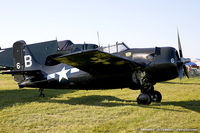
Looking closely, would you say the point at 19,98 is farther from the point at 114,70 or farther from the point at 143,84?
the point at 143,84

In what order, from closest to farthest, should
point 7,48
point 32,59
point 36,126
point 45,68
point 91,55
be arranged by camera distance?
point 36,126 < point 91,55 < point 45,68 < point 32,59 < point 7,48

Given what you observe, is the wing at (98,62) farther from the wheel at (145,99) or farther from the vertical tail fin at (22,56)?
the vertical tail fin at (22,56)

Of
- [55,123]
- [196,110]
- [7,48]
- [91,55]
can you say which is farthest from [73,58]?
[7,48]

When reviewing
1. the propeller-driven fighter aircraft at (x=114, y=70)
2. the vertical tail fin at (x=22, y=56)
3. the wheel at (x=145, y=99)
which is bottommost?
the wheel at (x=145, y=99)

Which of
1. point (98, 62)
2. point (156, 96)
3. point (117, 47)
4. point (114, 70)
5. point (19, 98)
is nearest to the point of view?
point (98, 62)

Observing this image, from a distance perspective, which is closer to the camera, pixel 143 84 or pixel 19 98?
pixel 143 84

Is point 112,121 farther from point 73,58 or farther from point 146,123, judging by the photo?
point 73,58

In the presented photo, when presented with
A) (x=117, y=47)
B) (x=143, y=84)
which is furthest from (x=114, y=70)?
(x=143, y=84)

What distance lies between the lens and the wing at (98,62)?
6887 millimetres

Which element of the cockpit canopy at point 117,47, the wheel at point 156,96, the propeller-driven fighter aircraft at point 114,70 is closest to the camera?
the propeller-driven fighter aircraft at point 114,70

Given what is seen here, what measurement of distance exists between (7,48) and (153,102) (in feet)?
61.7

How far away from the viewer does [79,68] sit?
28.0 ft

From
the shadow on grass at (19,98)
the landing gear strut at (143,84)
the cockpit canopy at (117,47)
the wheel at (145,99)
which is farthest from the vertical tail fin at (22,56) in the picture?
the wheel at (145,99)

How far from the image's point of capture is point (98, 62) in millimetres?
7695
